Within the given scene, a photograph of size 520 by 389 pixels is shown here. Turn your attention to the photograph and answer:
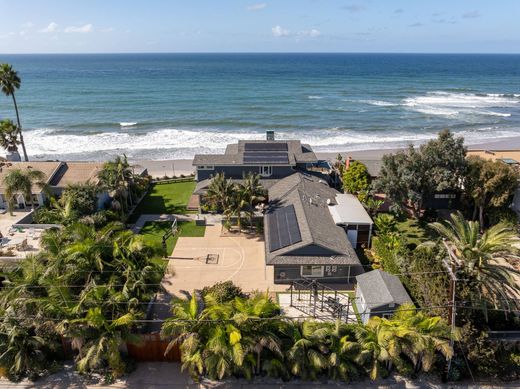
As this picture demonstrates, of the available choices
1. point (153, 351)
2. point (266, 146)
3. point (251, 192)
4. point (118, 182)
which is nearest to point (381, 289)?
point (153, 351)

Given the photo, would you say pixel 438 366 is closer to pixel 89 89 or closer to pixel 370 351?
pixel 370 351

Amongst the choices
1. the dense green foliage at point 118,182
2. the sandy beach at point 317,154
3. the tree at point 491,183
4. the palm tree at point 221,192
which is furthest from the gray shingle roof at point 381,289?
the sandy beach at point 317,154

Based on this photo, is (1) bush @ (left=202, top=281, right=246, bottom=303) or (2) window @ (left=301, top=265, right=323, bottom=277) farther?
(2) window @ (left=301, top=265, right=323, bottom=277)

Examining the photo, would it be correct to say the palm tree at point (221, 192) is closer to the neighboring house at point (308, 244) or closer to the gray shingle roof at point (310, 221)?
the neighboring house at point (308, 244)

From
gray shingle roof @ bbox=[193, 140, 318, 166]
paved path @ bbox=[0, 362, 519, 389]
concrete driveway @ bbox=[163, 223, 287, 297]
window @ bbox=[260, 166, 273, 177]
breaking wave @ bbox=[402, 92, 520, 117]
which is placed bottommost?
paved path @ bbox=[0, 362, 519, 389]

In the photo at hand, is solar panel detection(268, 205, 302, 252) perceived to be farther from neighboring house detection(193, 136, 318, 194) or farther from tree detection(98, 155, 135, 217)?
tree detection(98, 155, 135, 217)

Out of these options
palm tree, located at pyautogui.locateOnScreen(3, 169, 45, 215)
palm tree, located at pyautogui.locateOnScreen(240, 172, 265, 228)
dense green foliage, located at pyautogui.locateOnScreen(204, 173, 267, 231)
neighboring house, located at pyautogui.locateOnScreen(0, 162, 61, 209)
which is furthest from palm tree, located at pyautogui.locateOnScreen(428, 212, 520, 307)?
neighboring house, located at pyautogui.locateOnScreen(0, 162, 61, 209)

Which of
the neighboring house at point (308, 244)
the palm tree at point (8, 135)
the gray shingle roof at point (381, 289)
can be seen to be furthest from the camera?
the palm tree at point (8, 135)
